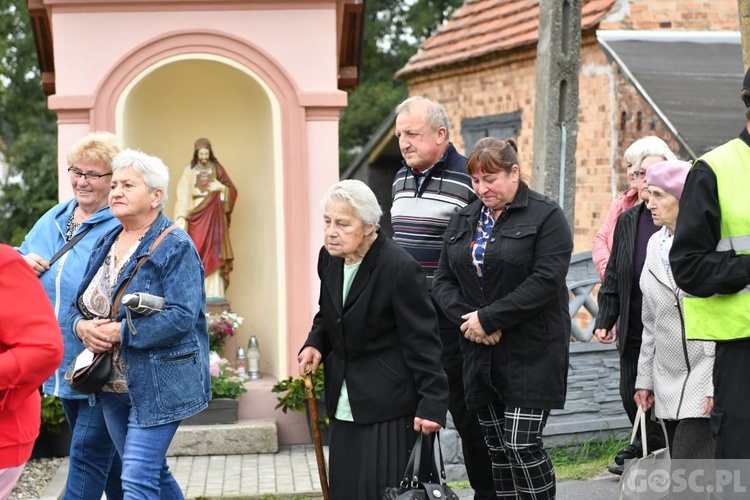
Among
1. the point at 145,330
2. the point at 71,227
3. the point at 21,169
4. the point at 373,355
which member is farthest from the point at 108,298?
the point at 21,169

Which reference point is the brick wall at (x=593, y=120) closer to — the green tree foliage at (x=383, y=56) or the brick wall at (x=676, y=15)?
the brick wall at (x=676, y=15)

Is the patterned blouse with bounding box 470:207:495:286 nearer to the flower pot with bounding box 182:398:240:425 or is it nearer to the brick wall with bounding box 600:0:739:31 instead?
the flower pot with bounding box 182:398:240:425

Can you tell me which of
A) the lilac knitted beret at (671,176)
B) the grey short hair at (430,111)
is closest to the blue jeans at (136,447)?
the grey short hair at (430,111)

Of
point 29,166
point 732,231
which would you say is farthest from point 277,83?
point 29,166

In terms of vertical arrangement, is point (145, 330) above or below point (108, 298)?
below

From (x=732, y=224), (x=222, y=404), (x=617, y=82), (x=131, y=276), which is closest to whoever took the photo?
(x=732, y=224)

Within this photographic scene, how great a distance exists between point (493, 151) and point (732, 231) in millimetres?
1377

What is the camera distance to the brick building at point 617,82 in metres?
10.7

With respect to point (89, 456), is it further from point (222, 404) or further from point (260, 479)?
point (222, 404)

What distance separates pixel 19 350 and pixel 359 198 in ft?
4.84

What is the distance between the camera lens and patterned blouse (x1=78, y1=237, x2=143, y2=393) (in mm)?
4785

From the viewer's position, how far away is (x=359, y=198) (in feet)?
14.8

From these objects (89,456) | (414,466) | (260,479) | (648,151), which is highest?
(648,151)

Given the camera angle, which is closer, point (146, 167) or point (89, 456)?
point (146, 167)
